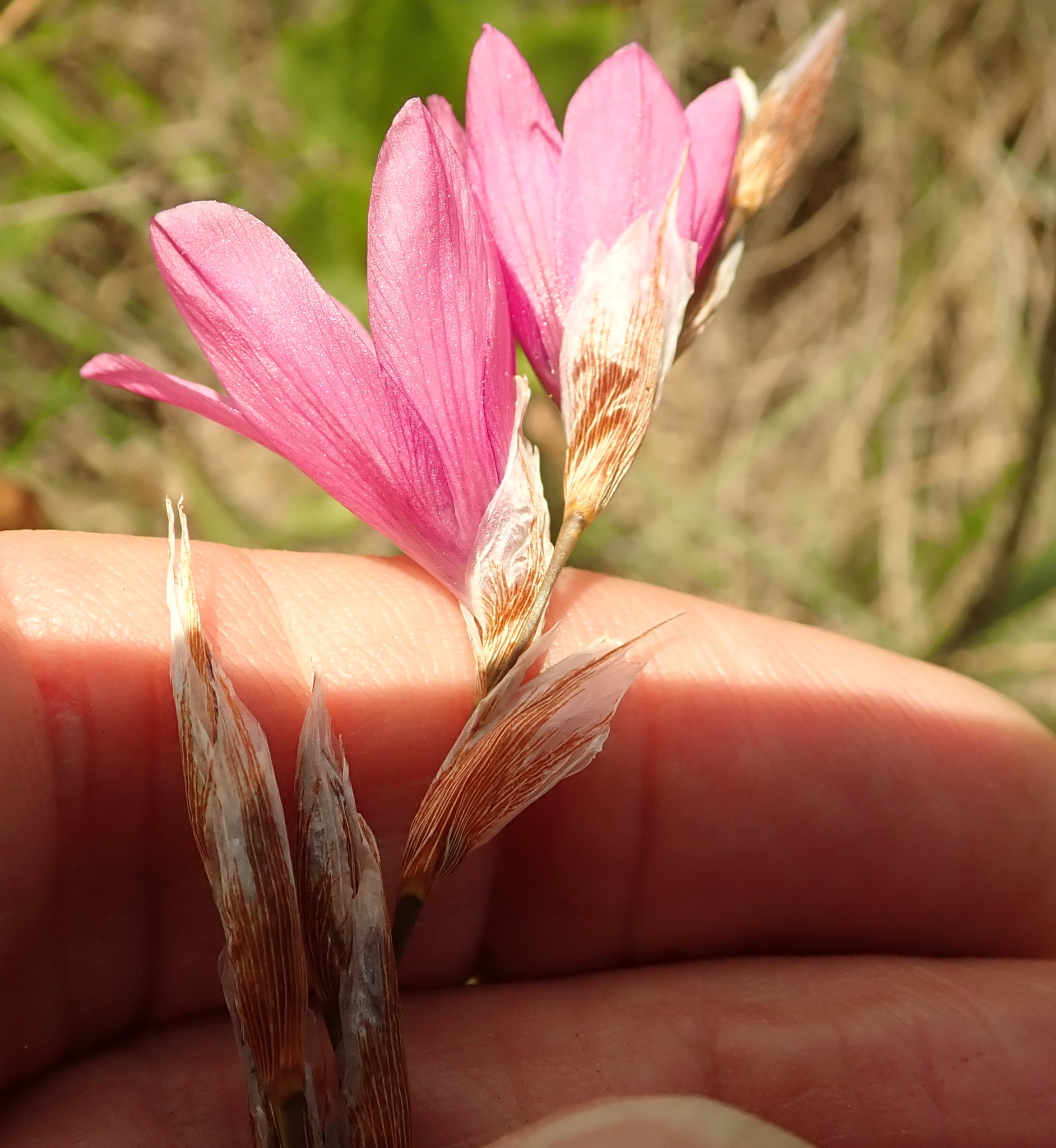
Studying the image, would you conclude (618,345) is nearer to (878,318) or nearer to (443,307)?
(443,307)

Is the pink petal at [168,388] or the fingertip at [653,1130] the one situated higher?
the pink petal at [168,388]

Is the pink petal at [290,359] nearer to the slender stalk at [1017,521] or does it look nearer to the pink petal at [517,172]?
the pink petal at [517,172]

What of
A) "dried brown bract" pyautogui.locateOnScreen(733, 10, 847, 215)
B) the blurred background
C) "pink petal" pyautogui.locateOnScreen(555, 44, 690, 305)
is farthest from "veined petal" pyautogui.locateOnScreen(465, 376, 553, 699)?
the blurred background

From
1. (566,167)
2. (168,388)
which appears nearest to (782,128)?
(566,167)

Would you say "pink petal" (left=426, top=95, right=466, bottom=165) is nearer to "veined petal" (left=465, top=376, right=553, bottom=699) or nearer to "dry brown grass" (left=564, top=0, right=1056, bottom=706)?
"veined petal" (left=465, top=376, right=553, bottom=699)

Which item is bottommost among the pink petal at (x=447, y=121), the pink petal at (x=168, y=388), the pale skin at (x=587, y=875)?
the pale skin at (x=587, y=875)

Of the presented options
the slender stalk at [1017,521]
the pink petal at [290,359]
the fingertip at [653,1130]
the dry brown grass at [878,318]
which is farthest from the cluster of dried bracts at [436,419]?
the dry brown grass at [878,318]
